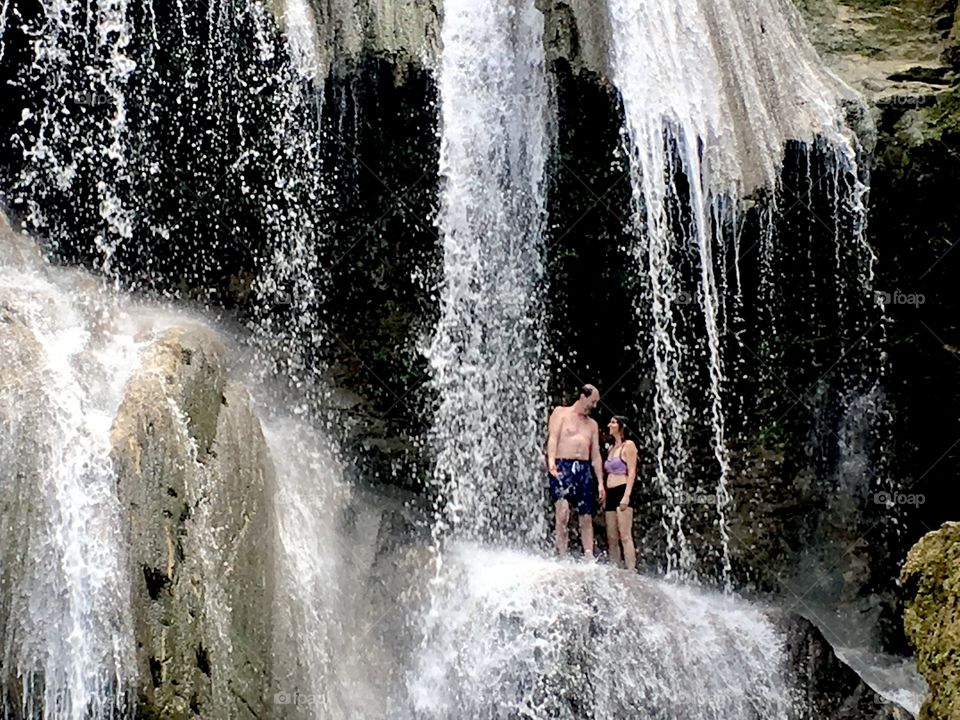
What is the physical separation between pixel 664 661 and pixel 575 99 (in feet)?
13.9

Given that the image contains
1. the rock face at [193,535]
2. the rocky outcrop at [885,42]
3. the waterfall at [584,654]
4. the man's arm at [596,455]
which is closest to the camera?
the rock face at [193,535]

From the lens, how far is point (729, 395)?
32.8 feet

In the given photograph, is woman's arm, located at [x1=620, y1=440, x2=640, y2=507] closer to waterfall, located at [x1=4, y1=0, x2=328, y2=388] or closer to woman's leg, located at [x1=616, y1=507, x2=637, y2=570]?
woman's leg, located at [x1=616, y1=507, x2=637, y2=570]

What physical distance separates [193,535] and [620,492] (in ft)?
13.4

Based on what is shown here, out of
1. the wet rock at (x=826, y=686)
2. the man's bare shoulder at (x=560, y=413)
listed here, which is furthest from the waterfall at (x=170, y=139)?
the wet rock at (x=826, y=686)

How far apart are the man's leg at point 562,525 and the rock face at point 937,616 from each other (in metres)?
4.57

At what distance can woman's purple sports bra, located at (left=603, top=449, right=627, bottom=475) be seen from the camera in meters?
9.48

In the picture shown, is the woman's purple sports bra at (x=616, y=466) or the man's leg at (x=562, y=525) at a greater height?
the woman's purple sports bra at (x=616, y=466)

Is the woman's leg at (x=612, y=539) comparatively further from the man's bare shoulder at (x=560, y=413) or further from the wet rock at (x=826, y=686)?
the wet rock at (x=826, y=686)

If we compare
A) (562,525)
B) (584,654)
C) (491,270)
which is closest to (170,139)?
(491,270)

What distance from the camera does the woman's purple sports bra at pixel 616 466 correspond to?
31.1 feet

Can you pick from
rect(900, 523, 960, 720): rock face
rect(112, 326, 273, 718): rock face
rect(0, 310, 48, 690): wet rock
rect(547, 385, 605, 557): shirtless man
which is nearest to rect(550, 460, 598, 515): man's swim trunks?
rect(547, 385, 605, 557): shirtless man

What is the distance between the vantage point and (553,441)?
9.39 metres

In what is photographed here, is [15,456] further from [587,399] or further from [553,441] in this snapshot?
[587,399]
